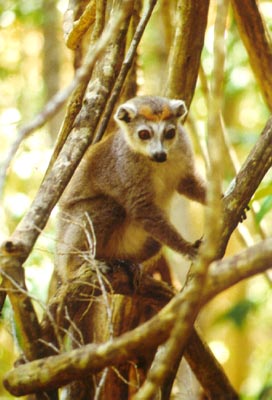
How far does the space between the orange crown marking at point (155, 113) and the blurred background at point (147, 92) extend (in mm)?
1144

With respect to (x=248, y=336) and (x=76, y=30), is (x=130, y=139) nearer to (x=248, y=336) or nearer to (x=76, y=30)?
(x=76, y=30)

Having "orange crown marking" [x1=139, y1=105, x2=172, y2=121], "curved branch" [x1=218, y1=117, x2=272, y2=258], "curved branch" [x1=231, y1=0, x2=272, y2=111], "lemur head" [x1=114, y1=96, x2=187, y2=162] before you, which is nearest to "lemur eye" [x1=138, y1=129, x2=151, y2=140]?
"lemur head" [x1=114, y1=96, x2=187, y2=162]

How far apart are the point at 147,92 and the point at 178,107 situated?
7.07 meters

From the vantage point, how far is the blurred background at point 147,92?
7656 millimetres

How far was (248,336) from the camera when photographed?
14883mm

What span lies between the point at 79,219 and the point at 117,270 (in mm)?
744

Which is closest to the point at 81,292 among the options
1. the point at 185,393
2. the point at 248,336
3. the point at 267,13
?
the point at 185,393

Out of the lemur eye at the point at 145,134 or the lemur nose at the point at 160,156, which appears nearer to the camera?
the lemur nose at the point at 160,156

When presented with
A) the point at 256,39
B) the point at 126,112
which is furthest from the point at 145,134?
the point at 256,39

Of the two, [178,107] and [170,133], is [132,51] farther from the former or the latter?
[170,133]

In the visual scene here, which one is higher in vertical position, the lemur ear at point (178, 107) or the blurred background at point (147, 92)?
the blurred background at point (147, 92)

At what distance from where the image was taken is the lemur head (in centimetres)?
617

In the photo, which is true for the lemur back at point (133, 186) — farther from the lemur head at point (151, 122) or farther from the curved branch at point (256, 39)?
the curved branch at point (256, 39)

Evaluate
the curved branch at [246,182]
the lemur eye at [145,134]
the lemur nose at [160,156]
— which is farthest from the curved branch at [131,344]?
the lemur eye at [145,134]
